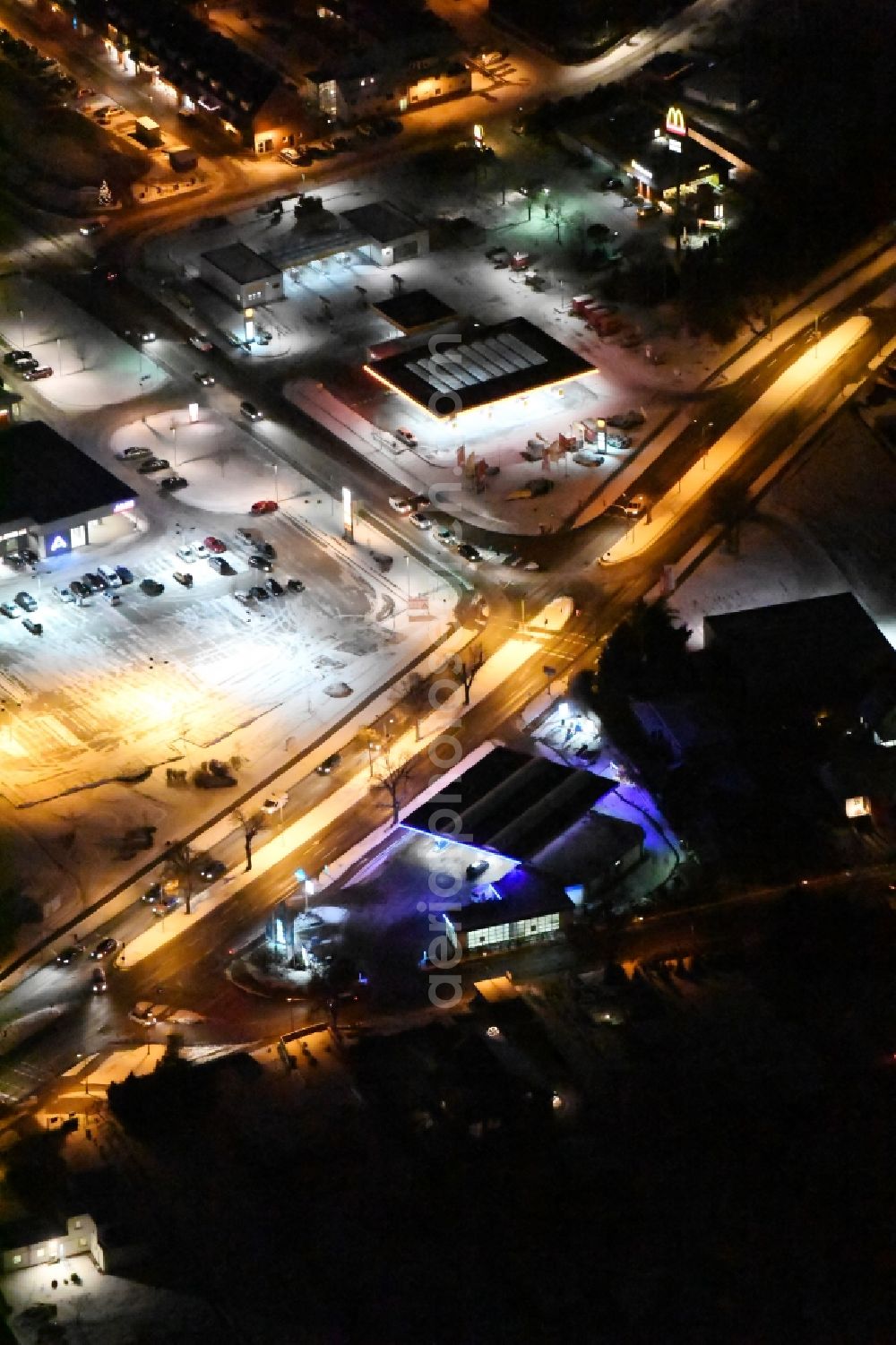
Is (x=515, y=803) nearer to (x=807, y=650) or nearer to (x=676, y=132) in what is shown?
(x=807, y=650)

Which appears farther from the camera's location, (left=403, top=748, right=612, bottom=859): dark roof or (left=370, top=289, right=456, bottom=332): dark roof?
(left=370, top=289, right=456, bottom=332): dark roof

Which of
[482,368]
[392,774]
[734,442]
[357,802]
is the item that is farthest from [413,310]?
[357,802]

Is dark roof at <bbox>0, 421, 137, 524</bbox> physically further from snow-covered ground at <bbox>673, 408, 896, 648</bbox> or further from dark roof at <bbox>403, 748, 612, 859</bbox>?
snow-covered ground at <bbox>673, 408, 896, 648</bbox>

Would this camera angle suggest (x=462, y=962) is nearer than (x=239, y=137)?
Yes

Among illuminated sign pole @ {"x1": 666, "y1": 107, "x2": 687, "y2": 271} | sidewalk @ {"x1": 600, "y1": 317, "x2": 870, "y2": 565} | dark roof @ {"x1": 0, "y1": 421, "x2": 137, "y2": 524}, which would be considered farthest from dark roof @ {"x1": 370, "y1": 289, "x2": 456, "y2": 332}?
dark roof @ {"x1": 0, "y1": 421, "x2": 137, "y2": 524}

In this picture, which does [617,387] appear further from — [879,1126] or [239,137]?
[879,1126]

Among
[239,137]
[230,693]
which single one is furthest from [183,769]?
[239,137]
